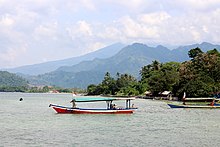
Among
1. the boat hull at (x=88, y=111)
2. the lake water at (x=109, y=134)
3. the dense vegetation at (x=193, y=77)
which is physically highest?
the dense vegetation at (x=193, y=77)

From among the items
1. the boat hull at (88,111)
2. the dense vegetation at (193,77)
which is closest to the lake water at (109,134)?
the boat hull at (88,111)

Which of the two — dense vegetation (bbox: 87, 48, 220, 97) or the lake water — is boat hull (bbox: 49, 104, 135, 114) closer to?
the lake water

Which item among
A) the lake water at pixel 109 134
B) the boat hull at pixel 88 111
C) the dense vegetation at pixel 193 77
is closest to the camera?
the lake water at pixel 109 134

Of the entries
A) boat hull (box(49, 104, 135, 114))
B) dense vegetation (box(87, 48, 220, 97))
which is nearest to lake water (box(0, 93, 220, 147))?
boat hull (box(49, 104, 135, 114))

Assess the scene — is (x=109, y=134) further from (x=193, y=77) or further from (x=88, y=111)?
(x=193, y=77)

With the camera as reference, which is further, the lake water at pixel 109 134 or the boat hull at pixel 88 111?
the boat hull at pixel 88 111

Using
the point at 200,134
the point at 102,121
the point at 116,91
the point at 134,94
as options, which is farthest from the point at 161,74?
the point at 200,134

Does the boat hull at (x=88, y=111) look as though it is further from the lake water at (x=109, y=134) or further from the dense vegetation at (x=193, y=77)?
the dense vegetation at (x=193, y=77)

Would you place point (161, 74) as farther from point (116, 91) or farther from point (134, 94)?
point (116, 91)

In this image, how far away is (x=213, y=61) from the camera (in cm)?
8800

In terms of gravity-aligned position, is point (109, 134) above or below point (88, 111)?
below

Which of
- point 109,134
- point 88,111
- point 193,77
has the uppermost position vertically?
point 193,77

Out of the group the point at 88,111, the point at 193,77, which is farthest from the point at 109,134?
the point at 193,77

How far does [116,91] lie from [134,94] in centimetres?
2336
